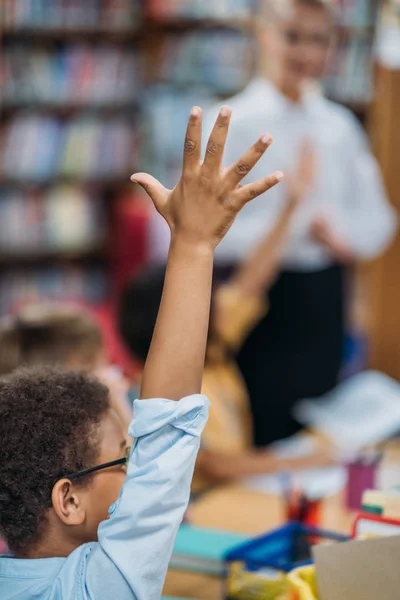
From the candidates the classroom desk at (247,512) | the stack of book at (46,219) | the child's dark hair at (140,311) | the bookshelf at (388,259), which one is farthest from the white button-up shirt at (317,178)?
the stack of book at (46,219)

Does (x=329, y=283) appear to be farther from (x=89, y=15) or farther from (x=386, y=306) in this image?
(x=89, y=15)

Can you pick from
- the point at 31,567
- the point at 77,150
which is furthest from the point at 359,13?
the point at 31,567

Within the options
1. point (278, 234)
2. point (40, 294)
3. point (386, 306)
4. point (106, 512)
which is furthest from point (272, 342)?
point (40, 294)

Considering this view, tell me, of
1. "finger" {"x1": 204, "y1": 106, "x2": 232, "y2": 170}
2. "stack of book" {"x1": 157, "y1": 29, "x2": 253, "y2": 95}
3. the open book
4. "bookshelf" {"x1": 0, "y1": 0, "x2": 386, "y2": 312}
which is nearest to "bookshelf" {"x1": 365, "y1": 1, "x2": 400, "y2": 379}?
"bookshelf" {"x1": 0, "y1": 0, "x2": 386, "y2": 312}

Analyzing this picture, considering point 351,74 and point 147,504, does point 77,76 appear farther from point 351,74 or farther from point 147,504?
point 147,504

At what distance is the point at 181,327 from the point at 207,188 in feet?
0.48

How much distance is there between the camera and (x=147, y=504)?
84cm

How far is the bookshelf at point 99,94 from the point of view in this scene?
4402 millimetres

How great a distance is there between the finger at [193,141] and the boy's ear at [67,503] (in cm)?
37

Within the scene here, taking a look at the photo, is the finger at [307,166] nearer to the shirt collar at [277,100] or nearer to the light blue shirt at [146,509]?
the shirt collar at [277,100]

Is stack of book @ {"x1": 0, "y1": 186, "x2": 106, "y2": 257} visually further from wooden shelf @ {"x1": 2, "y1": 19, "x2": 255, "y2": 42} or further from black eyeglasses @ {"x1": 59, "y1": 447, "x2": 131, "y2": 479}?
black eyeglasses @ {"x1": 59, "y1": 447, "x2": 131, "y2": 479}

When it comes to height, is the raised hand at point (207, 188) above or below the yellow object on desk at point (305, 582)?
above

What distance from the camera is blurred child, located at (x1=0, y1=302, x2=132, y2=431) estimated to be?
1760 millimetres

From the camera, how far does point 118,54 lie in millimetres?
4676
